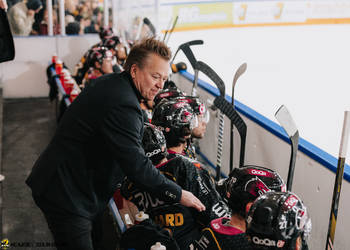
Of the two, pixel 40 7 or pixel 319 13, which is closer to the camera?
pixel 40 7

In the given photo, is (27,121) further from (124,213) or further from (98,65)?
(124,213)

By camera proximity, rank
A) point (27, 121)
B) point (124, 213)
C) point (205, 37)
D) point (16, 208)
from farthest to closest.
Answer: point (205, 37) → point (27, 121) → point (16, 208) → point (124, 213)

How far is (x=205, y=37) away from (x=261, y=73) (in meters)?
2.40

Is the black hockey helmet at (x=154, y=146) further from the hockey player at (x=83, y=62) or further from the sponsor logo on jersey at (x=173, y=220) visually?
the hockey player at (x=83, y=62)

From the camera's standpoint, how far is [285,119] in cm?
214

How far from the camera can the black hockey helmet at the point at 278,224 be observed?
3.86 feet

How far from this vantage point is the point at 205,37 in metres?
7.95

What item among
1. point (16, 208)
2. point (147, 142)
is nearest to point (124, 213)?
point (147, 142)

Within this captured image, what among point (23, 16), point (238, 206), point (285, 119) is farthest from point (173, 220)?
point (23, 16)

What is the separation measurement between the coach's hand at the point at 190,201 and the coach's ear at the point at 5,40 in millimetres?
1327

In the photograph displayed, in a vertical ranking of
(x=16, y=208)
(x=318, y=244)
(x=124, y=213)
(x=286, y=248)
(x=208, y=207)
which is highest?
(x=286, y=248)

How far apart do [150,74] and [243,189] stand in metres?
0.54

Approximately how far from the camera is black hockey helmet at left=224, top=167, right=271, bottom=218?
4.88ft

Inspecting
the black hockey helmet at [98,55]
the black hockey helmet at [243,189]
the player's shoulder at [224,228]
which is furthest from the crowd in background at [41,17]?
the player's shoulder at [224,228]
